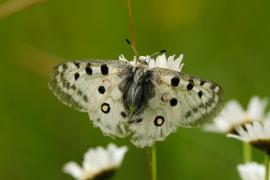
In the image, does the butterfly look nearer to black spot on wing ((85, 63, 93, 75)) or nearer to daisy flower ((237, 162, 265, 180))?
black spot on wing ((85, 63, 93, 75))

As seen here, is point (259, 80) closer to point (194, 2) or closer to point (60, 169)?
point (194, 2)

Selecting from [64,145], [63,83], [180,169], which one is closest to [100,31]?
[64,145]

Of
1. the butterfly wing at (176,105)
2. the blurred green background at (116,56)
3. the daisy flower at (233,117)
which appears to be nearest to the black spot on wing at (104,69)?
the butterfly wing at (176,105)

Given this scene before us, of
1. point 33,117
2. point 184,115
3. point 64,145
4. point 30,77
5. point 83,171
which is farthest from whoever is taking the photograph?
point 30,77

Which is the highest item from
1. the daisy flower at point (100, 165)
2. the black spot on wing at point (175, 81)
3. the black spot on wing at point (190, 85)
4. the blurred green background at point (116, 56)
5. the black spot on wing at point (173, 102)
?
the blurred green background at point (116, 56)

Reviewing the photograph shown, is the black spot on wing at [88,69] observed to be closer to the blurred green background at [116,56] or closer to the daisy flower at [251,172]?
the daisy flower at [251,172]

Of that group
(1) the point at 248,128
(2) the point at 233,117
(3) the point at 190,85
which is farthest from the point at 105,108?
(2) the point at 233,117

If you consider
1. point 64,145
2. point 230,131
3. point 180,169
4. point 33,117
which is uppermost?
point 33,117
